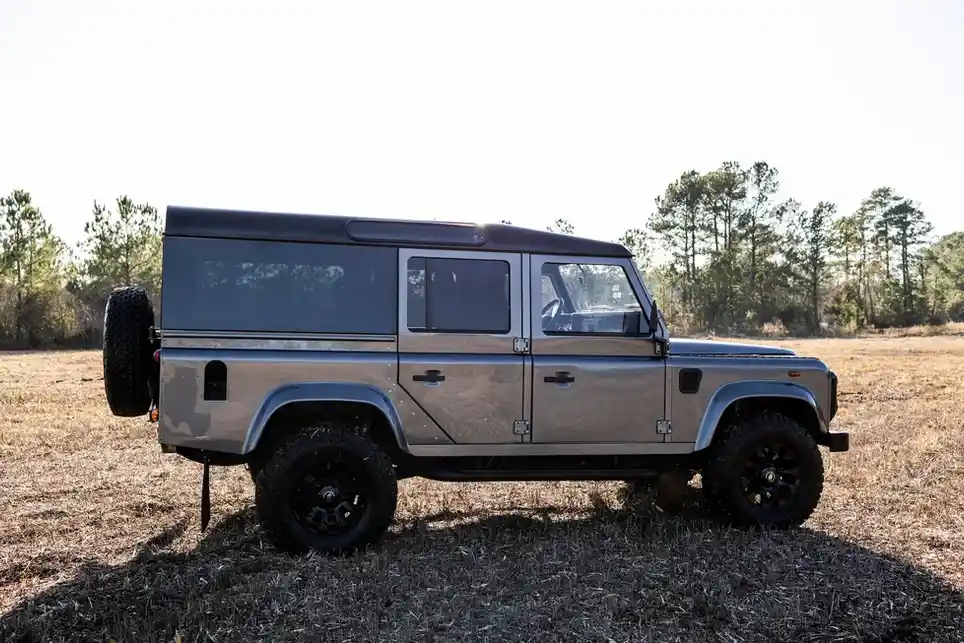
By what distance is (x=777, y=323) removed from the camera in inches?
1802

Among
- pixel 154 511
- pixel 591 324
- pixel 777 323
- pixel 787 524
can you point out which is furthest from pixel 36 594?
pixel 777 323

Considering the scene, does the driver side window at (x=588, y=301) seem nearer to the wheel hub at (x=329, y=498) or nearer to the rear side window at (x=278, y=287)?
the rear side window at (x=278, y=287)

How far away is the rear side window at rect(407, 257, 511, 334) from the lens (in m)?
5.32

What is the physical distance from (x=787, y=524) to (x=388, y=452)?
3077mm

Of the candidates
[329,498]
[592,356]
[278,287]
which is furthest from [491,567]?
[278,287]

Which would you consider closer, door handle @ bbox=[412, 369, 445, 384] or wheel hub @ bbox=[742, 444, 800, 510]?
door handle @ bbox=[412, 369, 445, 384]

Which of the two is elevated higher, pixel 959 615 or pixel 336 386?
pixel 336 386

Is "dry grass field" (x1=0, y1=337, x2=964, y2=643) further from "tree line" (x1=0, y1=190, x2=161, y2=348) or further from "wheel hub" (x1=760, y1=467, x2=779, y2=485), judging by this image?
"tree line" (x1=0, y1=190, x2=161, y2=348)

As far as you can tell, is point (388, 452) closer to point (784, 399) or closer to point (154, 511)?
point (154, 511)

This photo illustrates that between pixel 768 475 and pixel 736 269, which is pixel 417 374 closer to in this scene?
pixel 768 475

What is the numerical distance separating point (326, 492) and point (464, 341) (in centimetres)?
140

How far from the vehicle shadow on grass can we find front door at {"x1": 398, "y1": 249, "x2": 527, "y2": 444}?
3.08 feet

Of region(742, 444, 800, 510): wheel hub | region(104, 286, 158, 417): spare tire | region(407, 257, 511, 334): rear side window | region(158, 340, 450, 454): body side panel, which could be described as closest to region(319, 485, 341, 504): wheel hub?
region(158, 340, 450, 454): body side panel

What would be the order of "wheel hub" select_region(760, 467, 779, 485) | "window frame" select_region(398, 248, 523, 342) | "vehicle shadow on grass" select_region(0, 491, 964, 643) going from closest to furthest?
"vehicle shadow on grass" select_region(0, 491, 964, 643)
"window frame" select_region(398, 248, 523, 342)
"wheel hub" select_region(760, 467, 779, 485)
